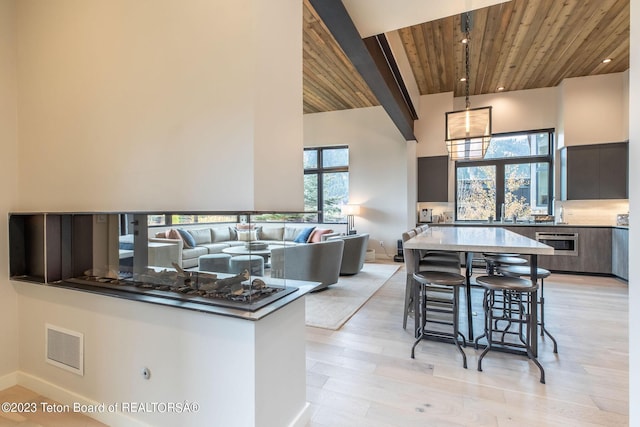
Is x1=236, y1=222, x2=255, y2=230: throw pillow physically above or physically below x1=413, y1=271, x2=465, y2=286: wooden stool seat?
above

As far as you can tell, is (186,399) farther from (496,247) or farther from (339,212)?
(339,212)

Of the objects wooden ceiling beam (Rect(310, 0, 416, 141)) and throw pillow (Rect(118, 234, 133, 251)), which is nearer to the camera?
throw pillow (Rect(118, 234, 133, 251))

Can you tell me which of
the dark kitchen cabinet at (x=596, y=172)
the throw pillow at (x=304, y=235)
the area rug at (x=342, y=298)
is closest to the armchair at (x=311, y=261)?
the area rug at (x=342, y=298)

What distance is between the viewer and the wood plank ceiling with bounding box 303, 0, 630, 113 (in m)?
3.66

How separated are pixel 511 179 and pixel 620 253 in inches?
87.8

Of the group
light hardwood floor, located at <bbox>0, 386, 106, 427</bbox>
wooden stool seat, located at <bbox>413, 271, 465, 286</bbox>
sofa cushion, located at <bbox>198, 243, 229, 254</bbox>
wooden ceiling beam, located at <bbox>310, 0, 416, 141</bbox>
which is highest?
wooden ceiling beam, located at <bbox>310, 0, 416, 141</bbox>

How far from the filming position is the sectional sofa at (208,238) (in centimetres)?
147

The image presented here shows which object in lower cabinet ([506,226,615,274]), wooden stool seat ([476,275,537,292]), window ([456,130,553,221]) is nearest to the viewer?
wooden stool seat ([476,275,537,292])

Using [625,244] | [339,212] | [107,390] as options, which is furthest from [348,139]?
[107,390]

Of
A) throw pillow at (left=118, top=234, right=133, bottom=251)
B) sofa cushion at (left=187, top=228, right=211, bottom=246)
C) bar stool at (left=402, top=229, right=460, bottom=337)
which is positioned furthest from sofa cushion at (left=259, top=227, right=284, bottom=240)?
bar stool at (left=402, top=229, right=460, bottom=337)

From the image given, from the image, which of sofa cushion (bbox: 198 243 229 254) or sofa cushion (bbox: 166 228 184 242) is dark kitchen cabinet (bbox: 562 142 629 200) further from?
sofa cushion (bbox: 166 228 184 242)

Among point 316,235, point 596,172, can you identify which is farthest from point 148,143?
point 596,172

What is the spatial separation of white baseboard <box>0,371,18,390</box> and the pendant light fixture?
4548mm

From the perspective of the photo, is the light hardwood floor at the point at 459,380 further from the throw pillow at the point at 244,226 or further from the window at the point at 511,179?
the window at the point at 511,179
